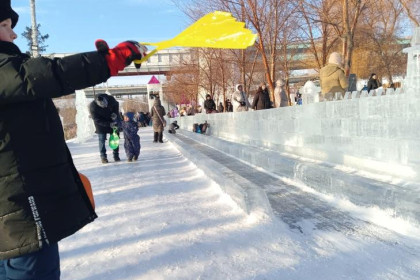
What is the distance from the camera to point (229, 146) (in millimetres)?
8562

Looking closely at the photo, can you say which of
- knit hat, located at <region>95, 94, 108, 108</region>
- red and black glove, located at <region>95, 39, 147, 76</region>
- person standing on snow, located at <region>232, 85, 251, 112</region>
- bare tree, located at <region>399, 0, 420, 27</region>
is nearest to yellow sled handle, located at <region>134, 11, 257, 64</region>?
red and black glove, located at <region>95, 39, 147, 76</region>

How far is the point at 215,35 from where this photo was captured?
173 cm

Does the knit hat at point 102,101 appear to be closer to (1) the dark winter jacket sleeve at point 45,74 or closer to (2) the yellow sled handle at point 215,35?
(2) the yellow sled handle at point 215,35

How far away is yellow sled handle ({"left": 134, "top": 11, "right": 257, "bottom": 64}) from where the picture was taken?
1.67 meters

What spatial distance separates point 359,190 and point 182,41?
276 centimetres

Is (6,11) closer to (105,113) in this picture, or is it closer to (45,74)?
(45,74)

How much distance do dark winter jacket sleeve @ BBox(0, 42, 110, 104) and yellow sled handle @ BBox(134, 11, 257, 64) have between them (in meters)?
0.35

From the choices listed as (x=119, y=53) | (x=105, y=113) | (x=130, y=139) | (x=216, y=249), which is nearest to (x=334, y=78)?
(x=216, y=249)

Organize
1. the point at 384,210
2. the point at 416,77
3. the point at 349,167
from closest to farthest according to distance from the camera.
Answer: the point at 384,210, the point at 416,77, the point at 349,167

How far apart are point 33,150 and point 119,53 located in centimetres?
54

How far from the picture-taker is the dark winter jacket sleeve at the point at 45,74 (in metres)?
1.27

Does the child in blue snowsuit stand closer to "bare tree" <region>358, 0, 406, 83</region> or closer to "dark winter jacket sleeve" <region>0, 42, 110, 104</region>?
"dark winter jacket sleeve" <region>0, 42, 110, 104</region>

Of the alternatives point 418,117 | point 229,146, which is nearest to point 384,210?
point 418,117

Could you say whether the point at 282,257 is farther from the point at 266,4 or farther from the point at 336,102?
the point at 266,4
